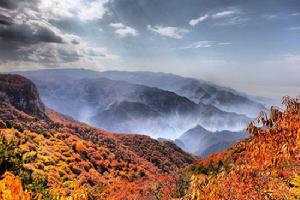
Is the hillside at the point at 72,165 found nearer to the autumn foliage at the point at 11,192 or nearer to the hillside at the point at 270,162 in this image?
the autumn foliage at the point at 11,192

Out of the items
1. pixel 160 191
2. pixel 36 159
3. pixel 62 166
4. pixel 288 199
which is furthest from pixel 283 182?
pixel 62 166

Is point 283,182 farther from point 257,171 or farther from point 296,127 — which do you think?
point 296,127

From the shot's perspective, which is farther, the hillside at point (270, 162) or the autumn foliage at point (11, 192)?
the autumn foliage at point (11, 192)

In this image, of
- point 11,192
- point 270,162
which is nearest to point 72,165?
point 11,192

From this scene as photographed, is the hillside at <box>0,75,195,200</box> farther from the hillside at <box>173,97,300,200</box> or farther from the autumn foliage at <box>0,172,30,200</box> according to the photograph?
the hillside at <box>173,97,300,200</box>

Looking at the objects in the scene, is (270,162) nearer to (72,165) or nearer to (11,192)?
(11,192)

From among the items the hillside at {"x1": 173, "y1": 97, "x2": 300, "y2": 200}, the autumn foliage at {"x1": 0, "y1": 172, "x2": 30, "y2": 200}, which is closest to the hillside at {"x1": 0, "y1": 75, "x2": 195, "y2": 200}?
the autumn foliage at {"x1": 0, "y1": 172, "x2": 30, "y2": 200}

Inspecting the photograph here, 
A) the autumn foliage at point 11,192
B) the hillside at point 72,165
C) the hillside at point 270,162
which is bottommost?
the hillside at point 72,165

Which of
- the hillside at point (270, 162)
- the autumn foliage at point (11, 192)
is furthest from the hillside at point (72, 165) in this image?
the hillside at point (270, 162)

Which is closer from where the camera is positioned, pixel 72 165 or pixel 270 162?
pixel 270 162

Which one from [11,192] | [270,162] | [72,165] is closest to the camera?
[270,162]

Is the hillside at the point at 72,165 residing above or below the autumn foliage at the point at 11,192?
below
